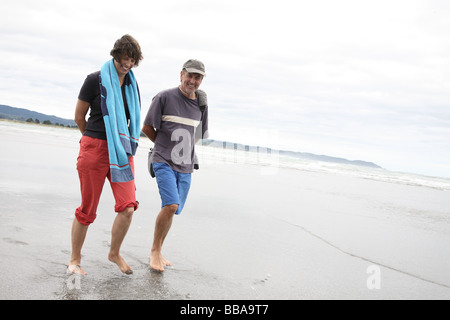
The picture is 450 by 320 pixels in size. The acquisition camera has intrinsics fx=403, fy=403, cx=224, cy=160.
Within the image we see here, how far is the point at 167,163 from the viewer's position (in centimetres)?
399

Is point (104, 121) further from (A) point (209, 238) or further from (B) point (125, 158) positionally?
(A) point (209, 238)

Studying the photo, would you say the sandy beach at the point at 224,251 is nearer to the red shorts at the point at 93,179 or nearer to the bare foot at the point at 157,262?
the bare foot at the point at 157,262

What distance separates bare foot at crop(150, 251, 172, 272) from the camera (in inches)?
146

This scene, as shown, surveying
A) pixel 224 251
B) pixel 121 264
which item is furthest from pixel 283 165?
pixel 121 264

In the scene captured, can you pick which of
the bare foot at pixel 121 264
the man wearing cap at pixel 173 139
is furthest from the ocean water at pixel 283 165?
the bare foot at pixel 121 264

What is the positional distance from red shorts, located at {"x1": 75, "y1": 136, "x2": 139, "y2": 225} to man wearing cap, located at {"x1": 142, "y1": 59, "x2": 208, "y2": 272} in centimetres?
55

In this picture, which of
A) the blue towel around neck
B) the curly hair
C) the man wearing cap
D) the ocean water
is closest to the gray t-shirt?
the man wearing cap

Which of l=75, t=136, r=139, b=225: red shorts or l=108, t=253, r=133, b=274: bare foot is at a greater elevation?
l=75, t=136, r=139, b=225: red shorts

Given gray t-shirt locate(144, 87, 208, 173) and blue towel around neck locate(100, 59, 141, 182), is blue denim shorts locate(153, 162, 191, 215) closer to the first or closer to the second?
gray t-shirt locate(144, 87, 208, 173)

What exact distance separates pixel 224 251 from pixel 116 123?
2082 mm

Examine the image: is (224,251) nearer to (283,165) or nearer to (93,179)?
(93,179)

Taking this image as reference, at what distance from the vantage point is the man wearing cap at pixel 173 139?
396 centimetres

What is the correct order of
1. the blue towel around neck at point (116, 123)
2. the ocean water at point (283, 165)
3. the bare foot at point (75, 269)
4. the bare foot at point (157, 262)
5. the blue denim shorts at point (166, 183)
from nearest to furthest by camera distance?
the blue towel around neck at point (116, 123) < the bare foot at point (75, 269) < the bare foot at point (157, 262) < the blue denim shorts at point (166, 183) < the ocean water at point (283, 165)
